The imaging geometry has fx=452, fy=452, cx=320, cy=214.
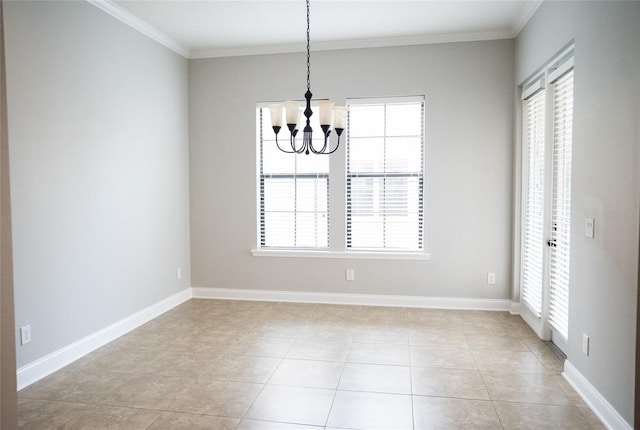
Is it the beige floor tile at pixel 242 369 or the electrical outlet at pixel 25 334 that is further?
the beige floor tile at pixel 242 369

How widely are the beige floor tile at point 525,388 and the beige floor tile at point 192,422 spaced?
1600mm

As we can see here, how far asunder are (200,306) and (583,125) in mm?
3968

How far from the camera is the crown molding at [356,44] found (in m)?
4.58

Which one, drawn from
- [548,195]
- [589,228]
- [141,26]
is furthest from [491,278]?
[141,26]

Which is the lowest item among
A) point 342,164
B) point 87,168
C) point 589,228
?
point 589,228

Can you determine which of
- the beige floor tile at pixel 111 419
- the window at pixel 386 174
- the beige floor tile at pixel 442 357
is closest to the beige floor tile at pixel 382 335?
the beige floor tile at pixel 442 357

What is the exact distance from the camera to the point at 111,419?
2.56 m

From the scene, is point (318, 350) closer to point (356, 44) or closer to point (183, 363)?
point (183, 363)

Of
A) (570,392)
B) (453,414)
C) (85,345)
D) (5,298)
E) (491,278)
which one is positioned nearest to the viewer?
(5,298)

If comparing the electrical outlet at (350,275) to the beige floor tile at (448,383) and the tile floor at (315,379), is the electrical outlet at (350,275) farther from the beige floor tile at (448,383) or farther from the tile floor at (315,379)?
the beige floor tile at (448,383)

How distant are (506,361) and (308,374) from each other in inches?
58.3

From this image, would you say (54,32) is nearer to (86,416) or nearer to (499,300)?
(86,416)

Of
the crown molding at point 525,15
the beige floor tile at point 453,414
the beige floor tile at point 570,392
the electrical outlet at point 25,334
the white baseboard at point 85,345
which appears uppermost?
the crown molding at point 525,15

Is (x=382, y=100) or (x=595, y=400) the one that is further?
(x=382, y=100)
